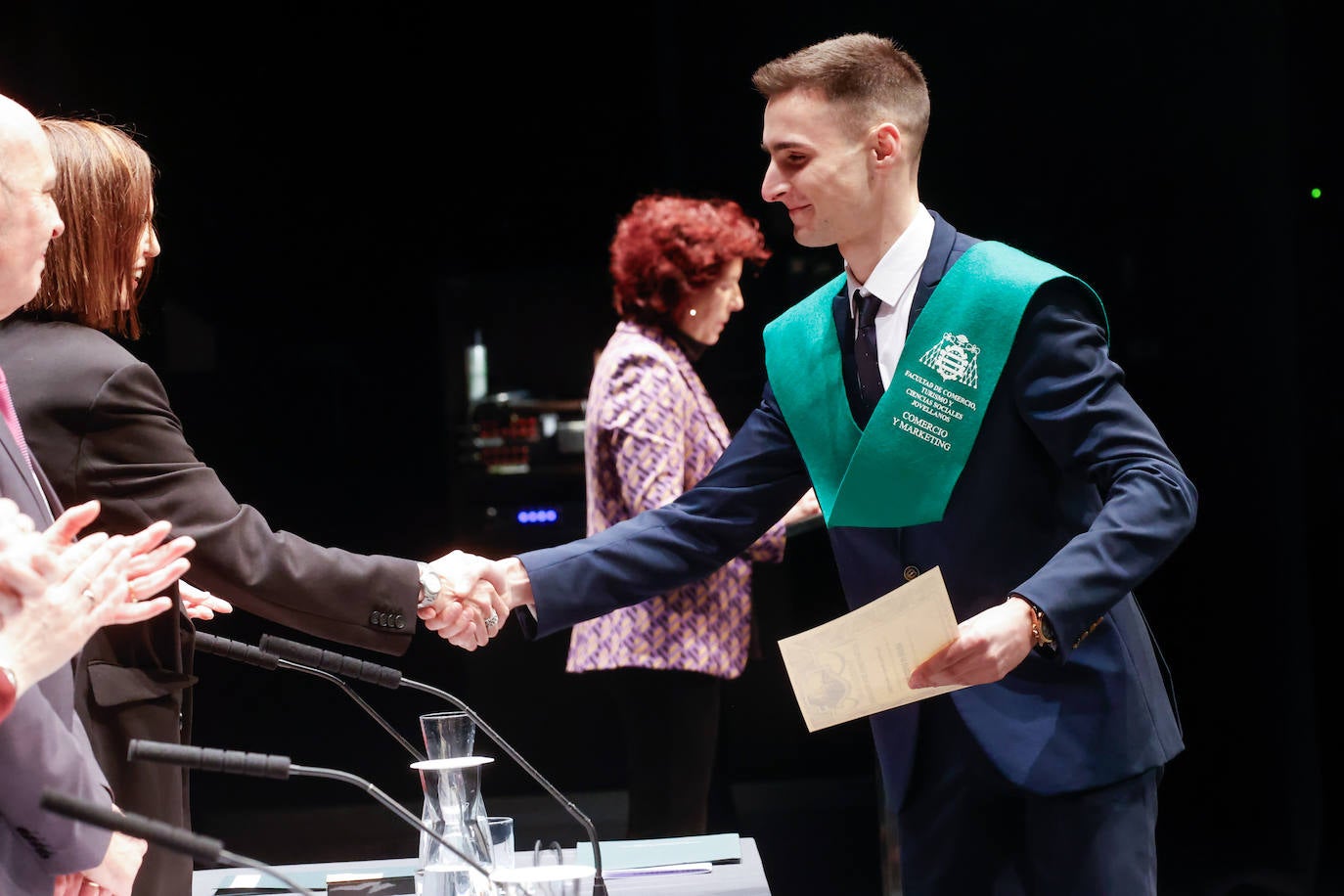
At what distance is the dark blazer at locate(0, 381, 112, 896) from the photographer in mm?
1099

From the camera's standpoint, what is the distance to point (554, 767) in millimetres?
3924

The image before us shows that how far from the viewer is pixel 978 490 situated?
1625 millimetres

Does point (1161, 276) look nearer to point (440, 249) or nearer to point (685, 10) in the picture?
point (685, 10)

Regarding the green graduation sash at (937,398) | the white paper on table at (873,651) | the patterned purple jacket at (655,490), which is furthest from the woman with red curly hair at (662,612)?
the white paper on table at (873,651)

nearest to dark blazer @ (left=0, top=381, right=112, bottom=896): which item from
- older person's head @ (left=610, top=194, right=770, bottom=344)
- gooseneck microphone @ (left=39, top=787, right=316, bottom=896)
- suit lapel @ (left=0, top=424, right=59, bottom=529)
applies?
suit lapel @ (left=0, top=424, right=59, bottom=529)

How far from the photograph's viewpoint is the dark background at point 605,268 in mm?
3551

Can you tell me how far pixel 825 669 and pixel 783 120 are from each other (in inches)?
28.3

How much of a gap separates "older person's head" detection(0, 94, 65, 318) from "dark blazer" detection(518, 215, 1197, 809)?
0.95 meters

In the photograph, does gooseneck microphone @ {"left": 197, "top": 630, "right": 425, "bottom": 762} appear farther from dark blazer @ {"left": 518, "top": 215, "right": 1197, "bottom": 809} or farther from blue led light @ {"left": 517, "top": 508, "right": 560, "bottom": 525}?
blue led light @ {"left": 517, "top": 508, "right": 560, "bottom": 525}

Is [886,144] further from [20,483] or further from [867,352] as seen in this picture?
[20,483]

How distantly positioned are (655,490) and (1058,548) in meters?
1.18

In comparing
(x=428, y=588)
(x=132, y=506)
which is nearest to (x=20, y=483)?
(x=132, y=506)

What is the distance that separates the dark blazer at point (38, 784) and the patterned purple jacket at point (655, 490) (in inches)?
→ 61.6

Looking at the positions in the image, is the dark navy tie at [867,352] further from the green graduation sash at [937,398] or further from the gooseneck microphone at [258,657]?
the gooseneck microphone at [258,657]
